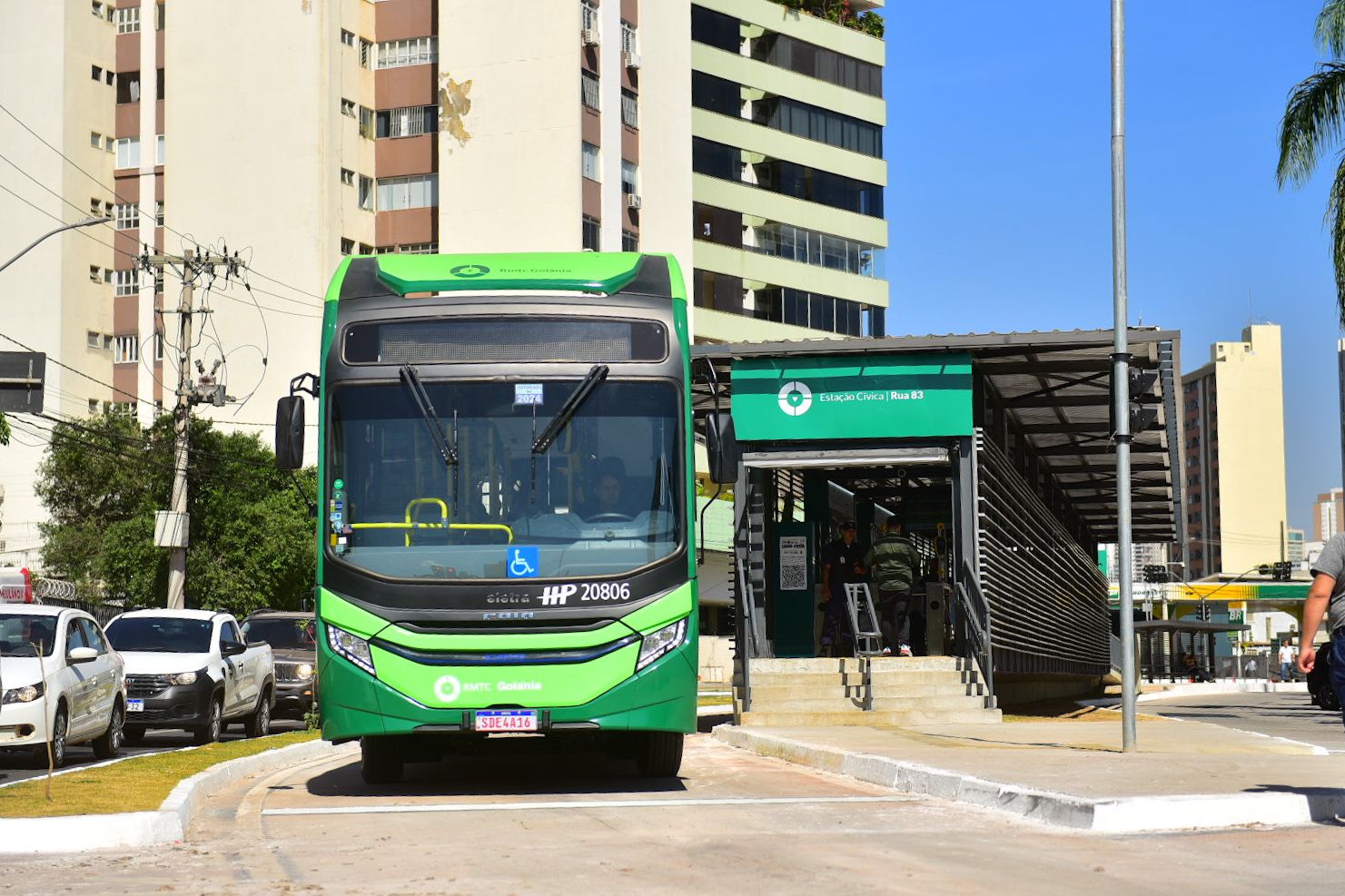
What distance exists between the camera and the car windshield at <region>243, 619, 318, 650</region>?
29.7m

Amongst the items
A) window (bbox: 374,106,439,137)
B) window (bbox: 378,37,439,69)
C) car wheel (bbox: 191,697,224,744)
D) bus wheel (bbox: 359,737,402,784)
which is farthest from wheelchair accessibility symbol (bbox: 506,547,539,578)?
window (bbox: 378,37,439,69)

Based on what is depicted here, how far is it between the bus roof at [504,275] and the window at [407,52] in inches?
2051

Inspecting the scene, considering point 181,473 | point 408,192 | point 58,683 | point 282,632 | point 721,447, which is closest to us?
point 721,447

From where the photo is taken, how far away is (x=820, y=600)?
26750 millimetres

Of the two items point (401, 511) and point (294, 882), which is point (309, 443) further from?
point (294, 882)

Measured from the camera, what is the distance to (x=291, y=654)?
29219 mm

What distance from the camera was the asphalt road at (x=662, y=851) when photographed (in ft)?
27.1

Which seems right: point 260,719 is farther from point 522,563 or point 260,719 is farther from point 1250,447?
point 1250,447

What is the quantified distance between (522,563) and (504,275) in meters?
2.33

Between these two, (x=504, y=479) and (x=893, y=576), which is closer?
(x=504, y=479)

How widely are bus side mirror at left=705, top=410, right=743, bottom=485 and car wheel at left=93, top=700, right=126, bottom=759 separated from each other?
9.25 m

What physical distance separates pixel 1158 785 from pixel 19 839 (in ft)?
21.7

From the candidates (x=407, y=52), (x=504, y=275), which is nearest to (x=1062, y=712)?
(x=504, y=275)

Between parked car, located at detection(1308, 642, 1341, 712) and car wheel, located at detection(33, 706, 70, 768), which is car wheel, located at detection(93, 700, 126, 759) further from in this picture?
parked car, located at detection(1308, 642, 1341, 712)
